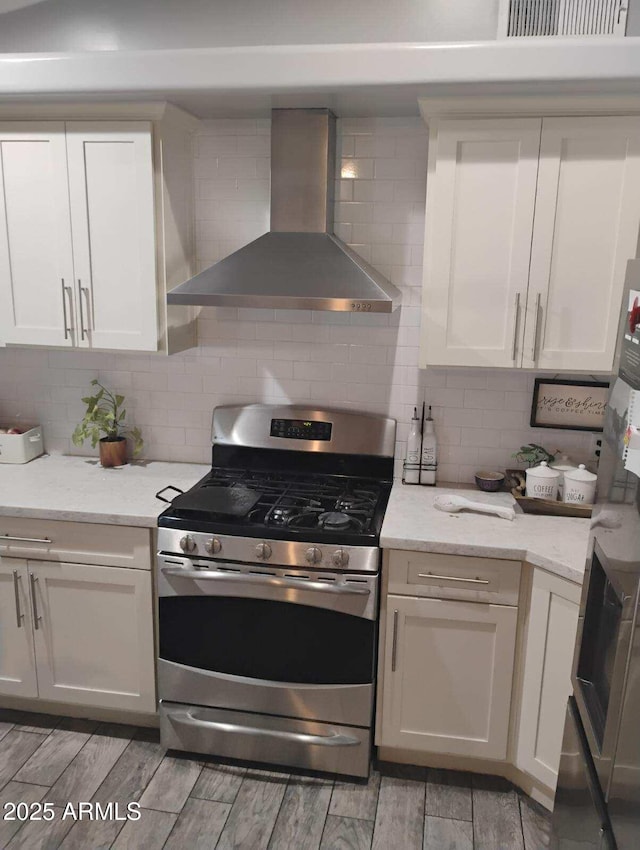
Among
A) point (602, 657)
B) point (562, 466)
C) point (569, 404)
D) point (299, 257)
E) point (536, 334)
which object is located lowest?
point (602, 657)

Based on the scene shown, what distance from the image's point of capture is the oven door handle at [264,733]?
264 centimetres

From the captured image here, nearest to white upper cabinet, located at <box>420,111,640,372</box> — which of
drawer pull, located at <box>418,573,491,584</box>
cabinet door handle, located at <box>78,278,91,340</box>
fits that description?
drawer pull, located at <box>418,573,491,584</box>

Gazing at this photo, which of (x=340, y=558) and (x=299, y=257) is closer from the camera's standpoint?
(x=340, y=558)

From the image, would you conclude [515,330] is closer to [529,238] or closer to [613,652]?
[529,238]

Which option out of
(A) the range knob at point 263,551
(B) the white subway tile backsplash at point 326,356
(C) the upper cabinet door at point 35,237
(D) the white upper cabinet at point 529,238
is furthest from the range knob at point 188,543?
(D) the white upper cabinet at point 529,238

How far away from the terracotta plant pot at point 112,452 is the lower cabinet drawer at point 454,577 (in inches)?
54.8

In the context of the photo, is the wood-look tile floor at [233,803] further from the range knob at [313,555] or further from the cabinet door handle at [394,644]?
the range knob at [313,555]

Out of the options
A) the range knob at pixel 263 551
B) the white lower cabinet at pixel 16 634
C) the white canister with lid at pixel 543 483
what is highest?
the white canister with lid at pixel 543 483

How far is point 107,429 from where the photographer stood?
3.19 m

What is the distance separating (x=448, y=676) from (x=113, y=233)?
82.9 inches

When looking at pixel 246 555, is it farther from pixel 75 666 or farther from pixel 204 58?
pixel 204 58

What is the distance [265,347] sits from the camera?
10.4 feet

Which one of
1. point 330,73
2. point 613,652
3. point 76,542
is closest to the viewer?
point 613,652

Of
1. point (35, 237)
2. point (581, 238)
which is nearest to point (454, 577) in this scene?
point (581, 238)
